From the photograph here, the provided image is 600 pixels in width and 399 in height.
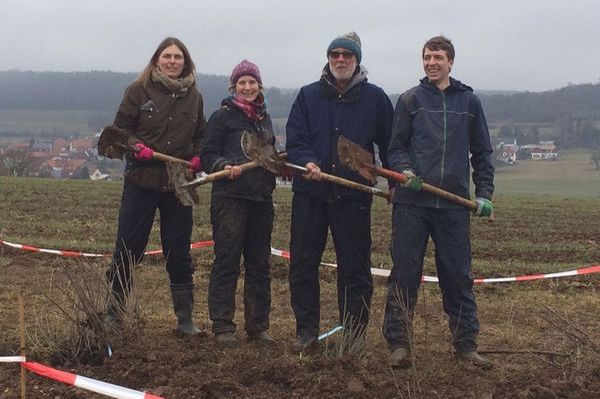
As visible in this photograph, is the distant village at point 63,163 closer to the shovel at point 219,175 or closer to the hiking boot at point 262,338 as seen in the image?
the hiking boot at point 262,338

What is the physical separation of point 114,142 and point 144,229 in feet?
2.16

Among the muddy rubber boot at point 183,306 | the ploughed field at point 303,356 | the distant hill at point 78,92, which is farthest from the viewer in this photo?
the distant hill at point 78,92

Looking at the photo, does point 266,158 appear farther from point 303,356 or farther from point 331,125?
point 303,356

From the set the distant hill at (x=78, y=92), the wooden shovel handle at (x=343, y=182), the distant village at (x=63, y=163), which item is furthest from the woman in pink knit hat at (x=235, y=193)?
the distant hill at (x=78, y=92)

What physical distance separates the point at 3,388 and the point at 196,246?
5896mm

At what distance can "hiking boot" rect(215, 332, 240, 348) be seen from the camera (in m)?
5.32

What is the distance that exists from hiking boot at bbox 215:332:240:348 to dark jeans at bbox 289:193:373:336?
443 millimetres

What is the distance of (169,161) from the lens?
17.6 ft

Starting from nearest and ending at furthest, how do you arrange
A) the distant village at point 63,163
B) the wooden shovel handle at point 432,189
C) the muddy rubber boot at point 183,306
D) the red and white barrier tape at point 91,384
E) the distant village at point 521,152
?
the red and white barrier tape at point 91,384
the wooden shovel handle at point 432,189
the muddy rubber boot at point 183,306
the distant village at point 63,163
the distant village at point 521,152

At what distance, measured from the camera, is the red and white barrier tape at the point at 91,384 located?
3.73 metres

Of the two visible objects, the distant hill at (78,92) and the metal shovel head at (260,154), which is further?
the distant hill at (78,92)

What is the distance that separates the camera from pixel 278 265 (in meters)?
9.23

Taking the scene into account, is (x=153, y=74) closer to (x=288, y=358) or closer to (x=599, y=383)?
(x=288, y=358)

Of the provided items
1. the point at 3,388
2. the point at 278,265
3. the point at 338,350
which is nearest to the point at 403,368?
the point at 338,350
